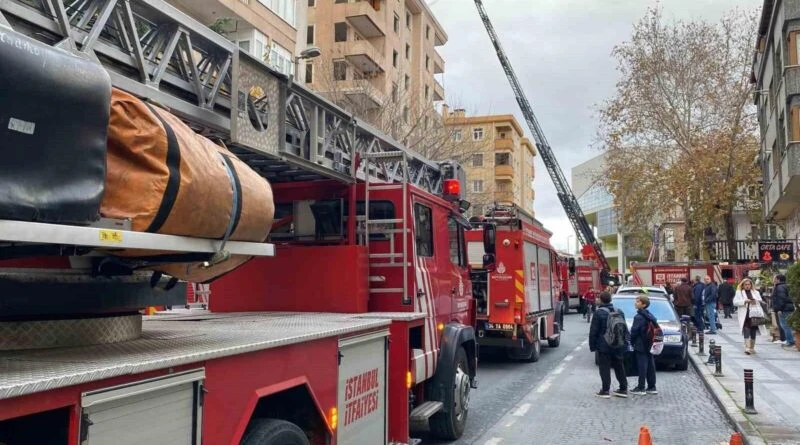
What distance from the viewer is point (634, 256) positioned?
9444 cm

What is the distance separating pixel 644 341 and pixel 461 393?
414cm

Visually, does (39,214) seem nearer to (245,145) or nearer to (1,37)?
(1,37)

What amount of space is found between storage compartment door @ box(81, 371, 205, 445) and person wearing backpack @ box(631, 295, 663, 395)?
8342mm

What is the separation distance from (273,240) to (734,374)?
861cm

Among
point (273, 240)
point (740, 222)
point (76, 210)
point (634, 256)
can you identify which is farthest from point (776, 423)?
point (634, 256)

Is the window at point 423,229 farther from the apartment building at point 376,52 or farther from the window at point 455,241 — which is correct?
the apartment building at point 376,52

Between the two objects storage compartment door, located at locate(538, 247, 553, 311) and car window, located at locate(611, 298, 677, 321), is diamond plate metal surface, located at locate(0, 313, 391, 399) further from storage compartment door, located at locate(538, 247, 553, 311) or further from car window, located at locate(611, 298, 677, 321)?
storage compartment door, located at locate(538, 247, 553, 311)

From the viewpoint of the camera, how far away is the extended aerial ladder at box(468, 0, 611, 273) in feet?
116

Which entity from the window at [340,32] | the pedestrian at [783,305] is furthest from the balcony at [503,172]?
the pedestrian at [783,305]

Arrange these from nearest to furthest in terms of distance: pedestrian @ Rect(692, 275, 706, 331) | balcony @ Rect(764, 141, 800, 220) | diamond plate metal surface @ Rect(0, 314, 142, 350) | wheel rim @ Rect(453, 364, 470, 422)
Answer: diamond plate metal surface @ Rect(0, 314, 142, 350) → wheel rim @ Rect(453, 364, 470, 422) → pedestrian @ Rect(692, 275, 706, 331) → balcony @ Rect(764, 141, 800, 220)

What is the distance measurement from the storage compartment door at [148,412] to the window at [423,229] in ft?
12.4

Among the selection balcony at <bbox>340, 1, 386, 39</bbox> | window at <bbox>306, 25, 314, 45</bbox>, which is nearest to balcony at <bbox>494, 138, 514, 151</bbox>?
balcony at <bbox>340, 1, 386, 39</bbox>

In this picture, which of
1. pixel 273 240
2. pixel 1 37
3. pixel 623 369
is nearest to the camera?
pixel 1 37

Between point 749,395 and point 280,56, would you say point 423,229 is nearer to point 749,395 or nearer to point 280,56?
point 749,395
